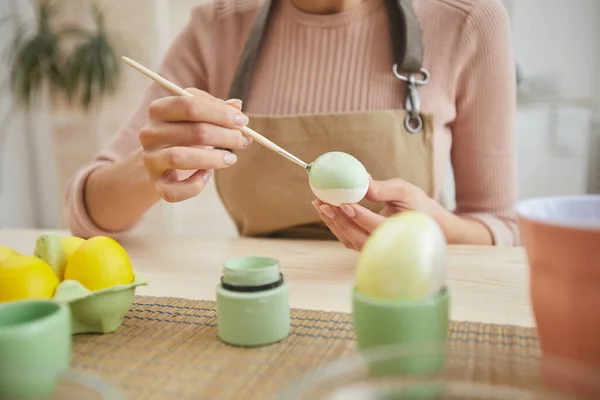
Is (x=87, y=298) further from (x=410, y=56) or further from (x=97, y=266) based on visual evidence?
(x=410, y=56)

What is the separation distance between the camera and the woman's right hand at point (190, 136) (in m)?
0.68

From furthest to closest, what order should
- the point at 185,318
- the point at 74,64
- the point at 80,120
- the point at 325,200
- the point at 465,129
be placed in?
the point at 80,120 → the point at 74,64 → the point at 465,129 → the point at 325,200 → the point at 185,318

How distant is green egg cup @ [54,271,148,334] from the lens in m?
0.46

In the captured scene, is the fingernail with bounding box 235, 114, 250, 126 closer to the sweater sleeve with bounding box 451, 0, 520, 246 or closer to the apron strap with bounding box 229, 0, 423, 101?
the apron strap with bounding box 229, 0, 423, 101

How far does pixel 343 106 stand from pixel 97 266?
26.8 inches

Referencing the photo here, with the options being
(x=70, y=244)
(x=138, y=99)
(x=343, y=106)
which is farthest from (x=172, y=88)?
(x=138, y=99)

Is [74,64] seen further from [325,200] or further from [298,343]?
[298,343]

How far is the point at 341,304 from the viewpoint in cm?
58

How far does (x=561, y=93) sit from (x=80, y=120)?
2.31 meters

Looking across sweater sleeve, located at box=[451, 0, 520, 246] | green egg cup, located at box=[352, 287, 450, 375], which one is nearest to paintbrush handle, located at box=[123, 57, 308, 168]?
green egg cup, located at box=[352, 287, 450, 375]

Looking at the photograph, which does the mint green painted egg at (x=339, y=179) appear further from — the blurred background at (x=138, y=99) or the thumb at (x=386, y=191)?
the blurred background at (x=138, y=99)

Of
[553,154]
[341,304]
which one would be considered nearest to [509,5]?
[553,154]

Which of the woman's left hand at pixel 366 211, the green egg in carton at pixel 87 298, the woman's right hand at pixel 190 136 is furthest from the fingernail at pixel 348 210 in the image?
the green egg in carton at pixel 87 298

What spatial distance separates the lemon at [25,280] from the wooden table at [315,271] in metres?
0.17
